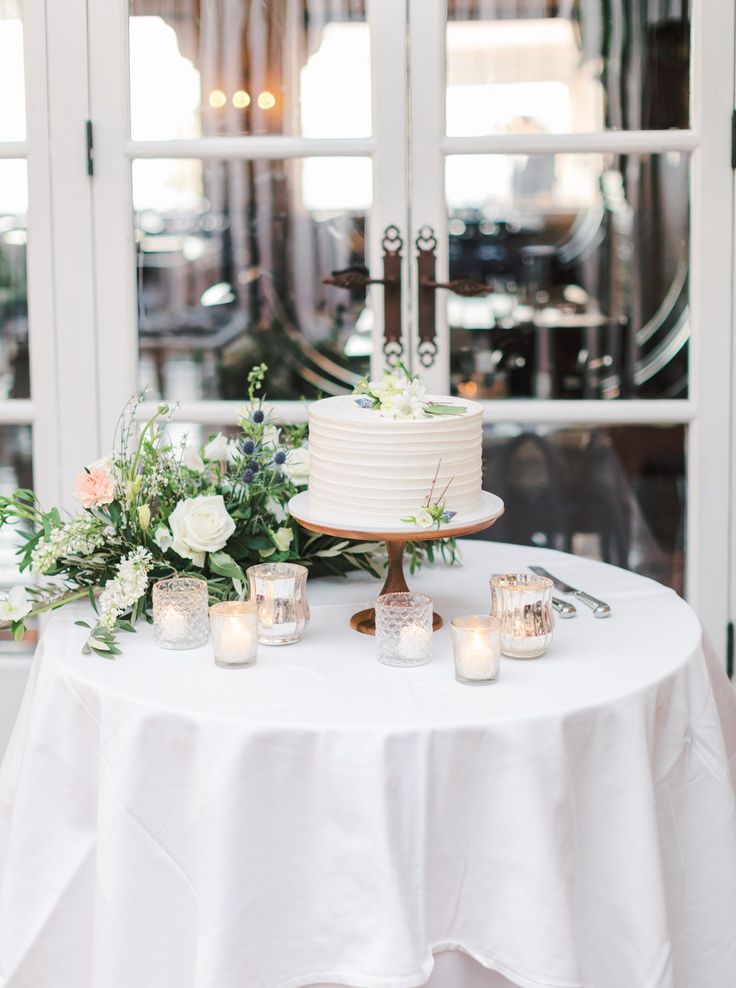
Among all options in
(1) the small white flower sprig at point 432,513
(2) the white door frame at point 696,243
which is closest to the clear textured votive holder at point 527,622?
(1) the small white flower sprig at point 432,513

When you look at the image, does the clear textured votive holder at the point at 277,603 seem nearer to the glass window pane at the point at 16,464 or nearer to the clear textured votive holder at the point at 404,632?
the clear textured votive holder at the point at 404,632

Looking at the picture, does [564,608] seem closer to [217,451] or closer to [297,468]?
[297,468]

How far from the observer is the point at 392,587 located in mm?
1764

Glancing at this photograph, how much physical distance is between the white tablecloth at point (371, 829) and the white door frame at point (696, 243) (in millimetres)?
1154

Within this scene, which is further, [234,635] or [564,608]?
[564,608]

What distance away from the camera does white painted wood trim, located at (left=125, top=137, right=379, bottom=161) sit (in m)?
2.61

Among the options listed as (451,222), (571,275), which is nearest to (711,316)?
(571,275)

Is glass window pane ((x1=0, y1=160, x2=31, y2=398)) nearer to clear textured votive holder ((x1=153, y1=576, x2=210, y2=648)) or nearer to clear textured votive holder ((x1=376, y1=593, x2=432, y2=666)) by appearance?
clear textured votive holder ((x1=153, y1=576, x2=210, y2=648))

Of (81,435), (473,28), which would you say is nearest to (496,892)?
(81,435)

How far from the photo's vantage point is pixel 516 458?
2740mm

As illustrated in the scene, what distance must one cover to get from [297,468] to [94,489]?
0.32 m

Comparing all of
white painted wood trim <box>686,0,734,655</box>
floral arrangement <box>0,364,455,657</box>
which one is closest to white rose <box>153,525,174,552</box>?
floral arrangement <box>0,364,455,657</box>

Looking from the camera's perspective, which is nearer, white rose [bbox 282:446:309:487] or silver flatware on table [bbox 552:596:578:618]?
silver flatware on table [bbox 552:596:578:618]

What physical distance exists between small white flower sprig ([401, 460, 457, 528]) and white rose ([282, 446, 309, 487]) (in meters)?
0.33
